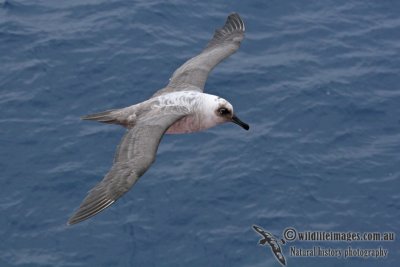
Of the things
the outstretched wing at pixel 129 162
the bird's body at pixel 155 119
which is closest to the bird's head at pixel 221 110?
the bird's body at pixel 155 119

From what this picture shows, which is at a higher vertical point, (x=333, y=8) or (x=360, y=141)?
(x=333, y=8)

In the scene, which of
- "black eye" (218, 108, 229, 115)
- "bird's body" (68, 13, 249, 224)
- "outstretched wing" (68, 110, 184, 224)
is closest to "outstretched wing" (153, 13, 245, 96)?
"bird's body" (68, 13, 249, 224)

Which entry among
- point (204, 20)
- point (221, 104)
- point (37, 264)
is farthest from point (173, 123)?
point (204, 20)

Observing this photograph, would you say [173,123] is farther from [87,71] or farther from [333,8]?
[333,8]

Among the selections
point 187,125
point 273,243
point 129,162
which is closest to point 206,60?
point 187,125

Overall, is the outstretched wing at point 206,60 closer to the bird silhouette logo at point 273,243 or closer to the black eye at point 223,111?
the black eye at point 223,111

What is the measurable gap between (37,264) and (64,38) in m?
10.2

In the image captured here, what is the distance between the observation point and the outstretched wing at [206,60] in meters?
24.1

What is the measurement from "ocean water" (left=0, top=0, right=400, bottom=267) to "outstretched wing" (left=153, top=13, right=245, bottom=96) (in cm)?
461

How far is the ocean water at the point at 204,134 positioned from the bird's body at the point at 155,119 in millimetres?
→ 5040

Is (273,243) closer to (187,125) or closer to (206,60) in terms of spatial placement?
(206,60)

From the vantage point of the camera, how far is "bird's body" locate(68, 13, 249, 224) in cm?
1992

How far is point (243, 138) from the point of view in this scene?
1201 inches

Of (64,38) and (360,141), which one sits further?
(64,38)
